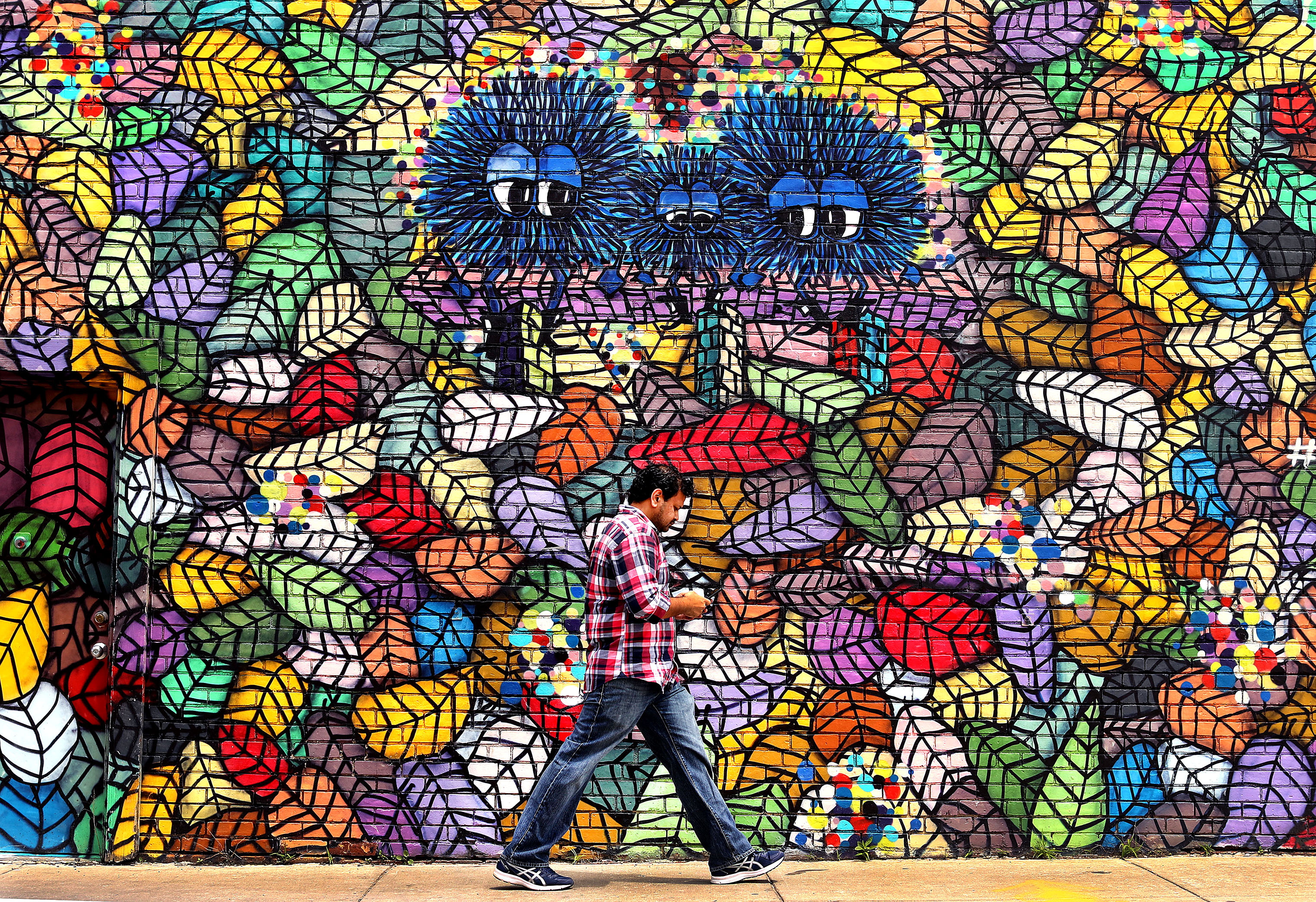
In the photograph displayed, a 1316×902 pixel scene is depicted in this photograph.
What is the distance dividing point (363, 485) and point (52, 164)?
2293 mm

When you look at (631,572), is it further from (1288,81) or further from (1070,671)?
(1288,81)

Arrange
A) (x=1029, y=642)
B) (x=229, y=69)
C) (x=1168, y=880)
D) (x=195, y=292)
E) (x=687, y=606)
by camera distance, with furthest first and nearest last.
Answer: (x=229, y=69) → (x=195, y=292) → (x=1029, y=642) → (x=1168, y=880) → (x=687, y=606)

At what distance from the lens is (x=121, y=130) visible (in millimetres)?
5430

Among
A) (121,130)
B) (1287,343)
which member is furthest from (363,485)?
(1287,343)

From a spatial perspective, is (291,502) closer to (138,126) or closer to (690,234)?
(138,126)

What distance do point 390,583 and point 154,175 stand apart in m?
2.40

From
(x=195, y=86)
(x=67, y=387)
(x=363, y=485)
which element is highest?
(x=195, y=86)

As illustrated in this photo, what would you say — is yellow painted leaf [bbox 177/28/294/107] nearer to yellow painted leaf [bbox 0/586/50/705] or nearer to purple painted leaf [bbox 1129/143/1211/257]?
yellow painted leaf [bbox 0/586/50/705]

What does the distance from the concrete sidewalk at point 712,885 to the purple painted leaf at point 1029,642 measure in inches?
32.3

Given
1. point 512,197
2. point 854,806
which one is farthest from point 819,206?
Result: point 854,806

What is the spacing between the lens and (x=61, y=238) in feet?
17.6

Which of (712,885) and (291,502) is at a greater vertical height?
(291,502)

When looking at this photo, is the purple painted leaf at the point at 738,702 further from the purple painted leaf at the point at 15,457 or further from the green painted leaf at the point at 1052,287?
the purple painted leaf at the point at 15,457

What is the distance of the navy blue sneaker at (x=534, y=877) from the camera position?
4590 millimetres
